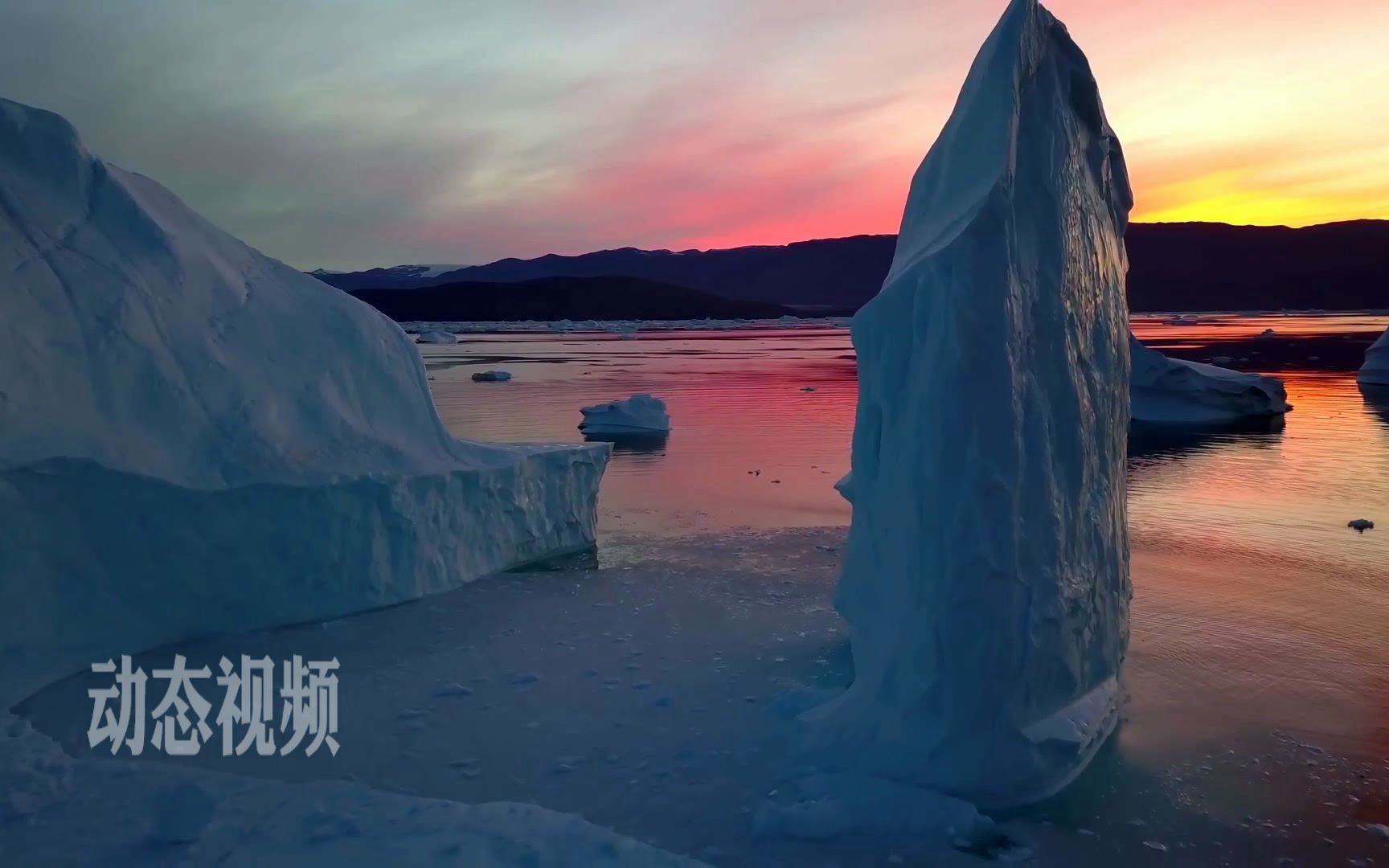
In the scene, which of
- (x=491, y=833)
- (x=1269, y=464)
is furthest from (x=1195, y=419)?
(x=491, y=833)

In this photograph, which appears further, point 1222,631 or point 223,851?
point 1222,631

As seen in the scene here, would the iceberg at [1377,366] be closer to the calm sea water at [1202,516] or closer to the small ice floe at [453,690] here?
the calm sea water at [1202,516]

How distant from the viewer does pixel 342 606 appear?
6.18 meters

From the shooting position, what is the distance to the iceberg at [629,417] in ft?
53.1

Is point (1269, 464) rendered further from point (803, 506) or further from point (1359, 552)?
point (803, 506)

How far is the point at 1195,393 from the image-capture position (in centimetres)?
1820

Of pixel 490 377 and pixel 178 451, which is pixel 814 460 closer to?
pixel 178 451

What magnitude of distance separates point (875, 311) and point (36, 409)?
494 centimetres

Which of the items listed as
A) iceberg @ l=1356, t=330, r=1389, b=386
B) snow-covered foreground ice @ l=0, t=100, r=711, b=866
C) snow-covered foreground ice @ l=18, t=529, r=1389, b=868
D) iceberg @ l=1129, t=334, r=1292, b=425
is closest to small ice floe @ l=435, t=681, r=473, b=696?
snow-covered foreground ice @ l=18, t=529, r=1389, b=868

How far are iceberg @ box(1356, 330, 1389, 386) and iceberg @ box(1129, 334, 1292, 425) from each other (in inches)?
267

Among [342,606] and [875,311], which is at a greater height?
[875,311]

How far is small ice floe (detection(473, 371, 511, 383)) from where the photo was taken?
26.8 metres

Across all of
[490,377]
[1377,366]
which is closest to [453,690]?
[490,377]

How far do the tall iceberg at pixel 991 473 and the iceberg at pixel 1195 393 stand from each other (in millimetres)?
14461
